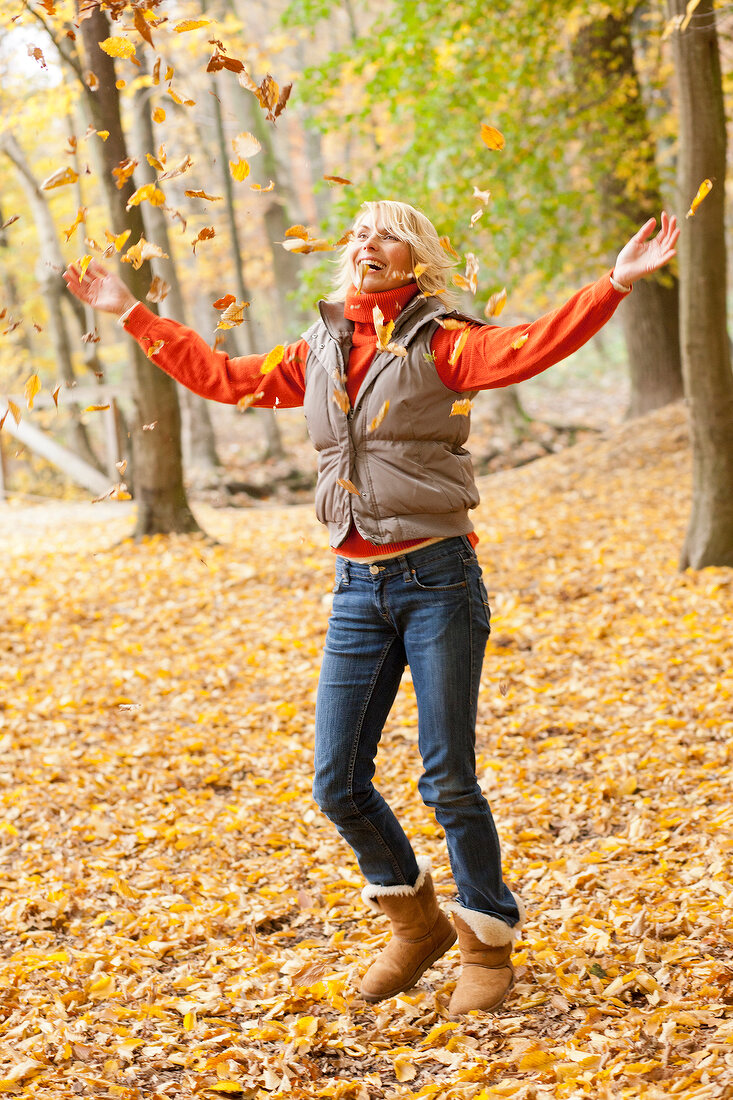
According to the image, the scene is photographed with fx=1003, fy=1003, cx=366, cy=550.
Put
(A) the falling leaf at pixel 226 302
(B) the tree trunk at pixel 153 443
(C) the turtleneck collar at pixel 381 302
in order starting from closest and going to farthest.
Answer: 1. (C) the turtleneck collar at pixel 381 302
2. (A) the falling leaf at pixel 226 302
3. (B) the tree trunk at pixel 153 443

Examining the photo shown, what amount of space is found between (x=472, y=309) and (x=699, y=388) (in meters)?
10.5

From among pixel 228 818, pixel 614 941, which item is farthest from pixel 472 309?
pixel 614 941

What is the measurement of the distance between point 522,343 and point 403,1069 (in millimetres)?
1948

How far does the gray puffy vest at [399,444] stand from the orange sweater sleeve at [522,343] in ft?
0.16

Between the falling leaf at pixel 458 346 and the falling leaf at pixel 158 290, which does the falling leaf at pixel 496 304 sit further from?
the falling leaf at pixel 158 290

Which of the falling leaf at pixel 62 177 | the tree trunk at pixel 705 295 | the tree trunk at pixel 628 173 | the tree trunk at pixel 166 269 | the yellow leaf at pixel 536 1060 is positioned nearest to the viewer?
the yellow leaf at pixel 536 1060

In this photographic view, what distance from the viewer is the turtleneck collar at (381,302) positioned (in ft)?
9.14

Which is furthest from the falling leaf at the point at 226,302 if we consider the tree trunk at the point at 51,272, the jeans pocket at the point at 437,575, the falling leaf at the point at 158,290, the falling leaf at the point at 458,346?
the tree trunk at the point at 51,272

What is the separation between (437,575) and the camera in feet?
8.83

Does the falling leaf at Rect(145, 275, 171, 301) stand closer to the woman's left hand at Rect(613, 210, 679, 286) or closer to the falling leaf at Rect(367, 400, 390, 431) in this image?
the falling leaf at Rect(367, 400, 390, 431)

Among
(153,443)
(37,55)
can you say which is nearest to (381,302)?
(37,55)

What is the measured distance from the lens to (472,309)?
55.1ft

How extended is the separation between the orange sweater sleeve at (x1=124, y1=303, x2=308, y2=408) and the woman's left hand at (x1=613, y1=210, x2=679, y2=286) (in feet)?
3.29

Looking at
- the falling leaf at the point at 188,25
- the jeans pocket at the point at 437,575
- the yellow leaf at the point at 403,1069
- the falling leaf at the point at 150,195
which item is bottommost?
the yellow leaf at the point at 403,1069
